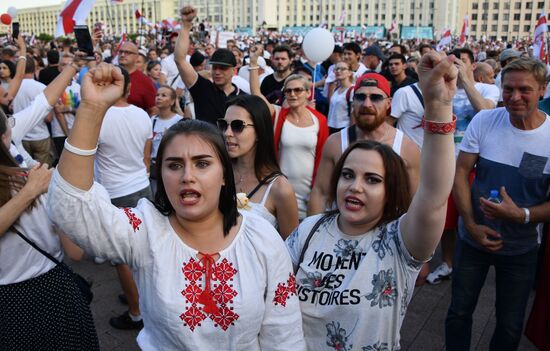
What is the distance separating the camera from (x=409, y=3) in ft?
374

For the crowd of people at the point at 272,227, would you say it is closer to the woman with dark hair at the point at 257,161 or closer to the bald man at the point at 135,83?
the woman with dark hair at the point at 257,161

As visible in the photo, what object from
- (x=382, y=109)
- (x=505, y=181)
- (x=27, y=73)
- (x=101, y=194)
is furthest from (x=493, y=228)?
(x=27, y=73)

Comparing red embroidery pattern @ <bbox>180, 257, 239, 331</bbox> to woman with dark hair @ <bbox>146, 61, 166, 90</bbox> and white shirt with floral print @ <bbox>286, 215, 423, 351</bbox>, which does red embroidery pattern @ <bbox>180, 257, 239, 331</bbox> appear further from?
woman with dark hair @ <bbox>146, 61, 166, 90</bbox>

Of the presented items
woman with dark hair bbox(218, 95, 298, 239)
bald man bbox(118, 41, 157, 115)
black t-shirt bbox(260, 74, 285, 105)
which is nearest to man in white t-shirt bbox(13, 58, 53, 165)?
bald man bbox(118, 41, 157, 115)

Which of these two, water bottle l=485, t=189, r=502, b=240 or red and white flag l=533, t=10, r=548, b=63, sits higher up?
red and white flag l=533, t=10, r=548, b=63

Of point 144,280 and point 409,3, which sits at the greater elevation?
point 409,3

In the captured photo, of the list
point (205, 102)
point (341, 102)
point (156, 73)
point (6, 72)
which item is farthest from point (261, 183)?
point (156, 73)

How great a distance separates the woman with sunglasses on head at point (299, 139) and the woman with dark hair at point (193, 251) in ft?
7.51

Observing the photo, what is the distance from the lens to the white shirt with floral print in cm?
178

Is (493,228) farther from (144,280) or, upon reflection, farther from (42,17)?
(42,17)

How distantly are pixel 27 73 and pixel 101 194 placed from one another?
648 centimetres

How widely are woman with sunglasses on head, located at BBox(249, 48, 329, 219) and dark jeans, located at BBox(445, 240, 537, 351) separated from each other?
1.38 metres

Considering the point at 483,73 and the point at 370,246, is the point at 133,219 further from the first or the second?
the point at 483,73

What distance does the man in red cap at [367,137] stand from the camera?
3.33 meters
